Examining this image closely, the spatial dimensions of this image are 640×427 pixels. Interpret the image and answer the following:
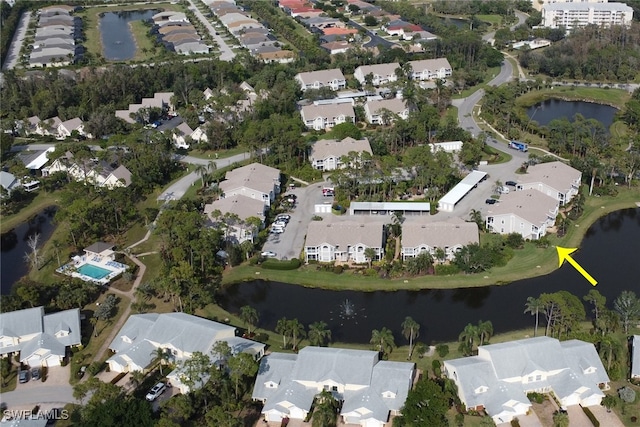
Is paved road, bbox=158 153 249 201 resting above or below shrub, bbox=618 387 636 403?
below

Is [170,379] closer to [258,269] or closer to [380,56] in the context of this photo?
[258,269]

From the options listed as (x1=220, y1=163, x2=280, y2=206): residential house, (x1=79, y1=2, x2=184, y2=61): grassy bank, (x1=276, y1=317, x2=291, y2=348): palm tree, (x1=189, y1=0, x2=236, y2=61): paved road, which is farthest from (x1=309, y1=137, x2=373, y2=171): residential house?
(x1=79, y1=2, x2=184, y2=61): grassy bank

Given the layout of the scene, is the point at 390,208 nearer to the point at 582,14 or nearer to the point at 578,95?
the point at 578,95

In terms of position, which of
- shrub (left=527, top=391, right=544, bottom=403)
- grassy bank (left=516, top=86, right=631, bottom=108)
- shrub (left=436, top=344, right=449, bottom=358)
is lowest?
grassy bank (left=516, top=86, right=631, bottom=108)

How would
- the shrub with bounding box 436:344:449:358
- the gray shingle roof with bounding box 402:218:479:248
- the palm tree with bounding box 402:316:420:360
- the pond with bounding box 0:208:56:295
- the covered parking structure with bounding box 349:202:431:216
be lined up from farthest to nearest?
the covered parking structure with bounding box 349:202:431:216 → the pond with bounding box 0:208:56:295 → the gray shingle roof with bounding box 402:218:479:248 → the palm tree with bounding box 402:316:420:360 → the shrub with bounding box 436:344:449:358

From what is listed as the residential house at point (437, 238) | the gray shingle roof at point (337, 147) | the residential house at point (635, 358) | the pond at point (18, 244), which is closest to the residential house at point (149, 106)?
the pond at point (18, 244)

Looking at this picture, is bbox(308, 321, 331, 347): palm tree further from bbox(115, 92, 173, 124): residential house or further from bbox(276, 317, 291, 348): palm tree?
bbox(115, 92, 173, 124): residential house

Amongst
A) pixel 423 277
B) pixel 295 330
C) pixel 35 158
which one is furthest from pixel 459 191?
pixel 35 158
